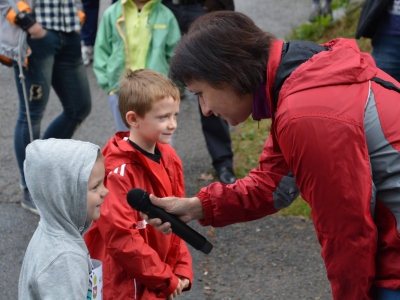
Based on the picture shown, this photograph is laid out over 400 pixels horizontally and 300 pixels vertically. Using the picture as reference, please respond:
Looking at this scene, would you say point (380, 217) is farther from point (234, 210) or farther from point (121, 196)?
point (121, 196)

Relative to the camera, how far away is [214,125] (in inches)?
217

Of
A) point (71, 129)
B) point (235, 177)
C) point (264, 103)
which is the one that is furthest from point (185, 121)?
point (264, 103)

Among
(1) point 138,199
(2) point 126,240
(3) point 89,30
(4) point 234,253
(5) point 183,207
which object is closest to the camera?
(1) point 138,199

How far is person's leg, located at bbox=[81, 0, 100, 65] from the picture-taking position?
8383mm

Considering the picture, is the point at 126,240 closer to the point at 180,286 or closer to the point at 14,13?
the point at 180,286

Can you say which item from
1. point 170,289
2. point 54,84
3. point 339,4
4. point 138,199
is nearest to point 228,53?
point 138,199

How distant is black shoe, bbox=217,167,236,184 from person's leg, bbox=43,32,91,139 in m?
1.22

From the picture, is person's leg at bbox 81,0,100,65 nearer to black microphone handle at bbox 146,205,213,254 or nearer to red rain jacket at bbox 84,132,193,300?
red rain jacket at bbox 84,132,193,300

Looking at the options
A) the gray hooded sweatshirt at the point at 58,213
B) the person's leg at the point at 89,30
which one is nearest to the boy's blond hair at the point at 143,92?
the gray hooded sweatshirt at the point at 58,213

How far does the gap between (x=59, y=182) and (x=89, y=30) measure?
6352 mm

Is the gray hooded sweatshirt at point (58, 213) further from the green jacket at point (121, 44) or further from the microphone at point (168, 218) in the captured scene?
the green jacket at point (121, 44)

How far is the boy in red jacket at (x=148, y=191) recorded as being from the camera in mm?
2969

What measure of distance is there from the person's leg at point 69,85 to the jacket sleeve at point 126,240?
6.60 ft

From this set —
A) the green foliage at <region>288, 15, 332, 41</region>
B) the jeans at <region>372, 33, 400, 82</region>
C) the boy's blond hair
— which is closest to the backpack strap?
the boy's blond hair
